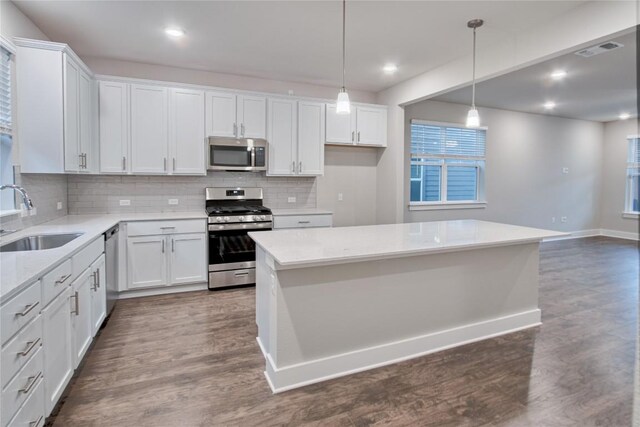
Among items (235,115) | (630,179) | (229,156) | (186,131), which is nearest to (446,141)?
(235,115)

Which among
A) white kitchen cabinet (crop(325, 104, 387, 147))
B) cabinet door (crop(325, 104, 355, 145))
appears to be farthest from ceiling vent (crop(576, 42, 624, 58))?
cabinet door (crop(325, 104, 355, 145))

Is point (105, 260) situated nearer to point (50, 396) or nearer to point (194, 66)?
point (50, 396)

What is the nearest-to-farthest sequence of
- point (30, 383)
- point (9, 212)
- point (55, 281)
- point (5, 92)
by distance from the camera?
1. point (30, 383)
2. point (55, 281)
3. point (9, 212)
4. point (5, 92)

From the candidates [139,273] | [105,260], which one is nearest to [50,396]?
[105,260]

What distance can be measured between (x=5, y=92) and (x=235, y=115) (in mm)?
2148

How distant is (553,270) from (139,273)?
554 centimetres

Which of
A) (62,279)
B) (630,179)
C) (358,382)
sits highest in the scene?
(630,179)

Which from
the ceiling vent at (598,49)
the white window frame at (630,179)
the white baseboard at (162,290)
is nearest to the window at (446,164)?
the ceiling vent at (598,49)

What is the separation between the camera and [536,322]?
3.23 m

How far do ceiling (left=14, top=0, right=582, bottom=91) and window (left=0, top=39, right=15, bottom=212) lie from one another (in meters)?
0.54

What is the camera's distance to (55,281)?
6.17ft

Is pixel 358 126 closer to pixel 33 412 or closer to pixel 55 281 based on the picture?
pixel 55 281

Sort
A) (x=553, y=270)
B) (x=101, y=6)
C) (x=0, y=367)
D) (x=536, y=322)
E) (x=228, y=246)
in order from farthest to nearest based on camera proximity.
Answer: (x=553, y=270) → (x=228, y=246) → (x=536, y=322) → (x=101, y=6) → (x=0, y=367)

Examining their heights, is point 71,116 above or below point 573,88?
below
